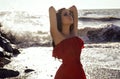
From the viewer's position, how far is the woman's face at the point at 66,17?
12.5 feet

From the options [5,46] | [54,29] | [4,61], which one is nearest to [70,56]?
[54,29]

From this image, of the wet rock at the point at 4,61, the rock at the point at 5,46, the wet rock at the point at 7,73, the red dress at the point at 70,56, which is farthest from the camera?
the rock at the point at 5,46

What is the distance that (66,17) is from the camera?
151 inches

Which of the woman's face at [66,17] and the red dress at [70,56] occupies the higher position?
the woman's face at [66,17]

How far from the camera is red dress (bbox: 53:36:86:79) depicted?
372 cm

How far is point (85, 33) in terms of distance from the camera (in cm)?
2425

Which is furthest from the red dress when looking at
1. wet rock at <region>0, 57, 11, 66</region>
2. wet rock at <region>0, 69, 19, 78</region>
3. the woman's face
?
wet rock at <region>0, 57, 11, 66</region>

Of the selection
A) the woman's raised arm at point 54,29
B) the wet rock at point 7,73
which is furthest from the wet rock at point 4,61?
the woman's raised arm at point 54,29

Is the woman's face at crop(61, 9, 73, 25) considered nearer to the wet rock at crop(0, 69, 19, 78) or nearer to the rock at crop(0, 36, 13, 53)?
the wet rock at crop(0, 69, 19, 78)

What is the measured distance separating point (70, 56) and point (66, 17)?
472 millimetres

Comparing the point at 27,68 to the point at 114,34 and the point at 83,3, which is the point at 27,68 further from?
the point at 83,3

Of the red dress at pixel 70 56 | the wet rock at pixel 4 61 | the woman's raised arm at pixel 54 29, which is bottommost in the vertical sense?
the wet rock at pixel 4 61

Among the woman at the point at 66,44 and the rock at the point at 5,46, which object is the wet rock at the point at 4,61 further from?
the woman at the point at 66,44

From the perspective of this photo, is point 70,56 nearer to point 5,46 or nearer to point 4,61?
point 4,61
